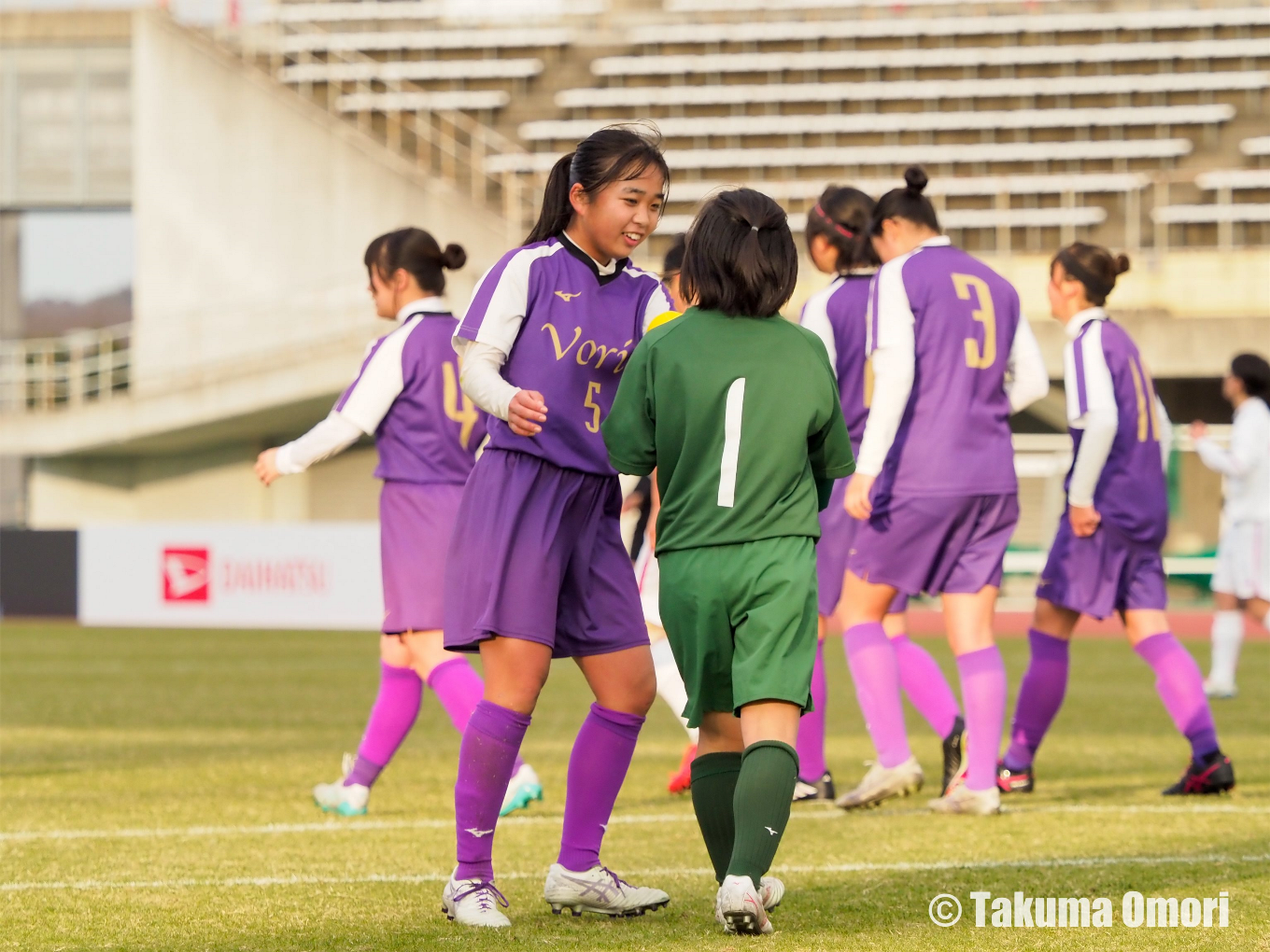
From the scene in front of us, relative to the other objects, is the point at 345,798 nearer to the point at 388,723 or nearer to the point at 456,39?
the point at 388,723

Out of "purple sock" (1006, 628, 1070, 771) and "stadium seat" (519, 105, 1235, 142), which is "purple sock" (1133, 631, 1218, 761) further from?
"stadium seat" (519, 105, 1235, 142)

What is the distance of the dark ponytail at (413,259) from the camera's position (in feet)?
19.0

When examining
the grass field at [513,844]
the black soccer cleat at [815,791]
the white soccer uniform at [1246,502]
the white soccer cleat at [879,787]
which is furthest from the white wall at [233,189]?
the white soccer cleat at [879,787]

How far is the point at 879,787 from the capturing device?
568cm

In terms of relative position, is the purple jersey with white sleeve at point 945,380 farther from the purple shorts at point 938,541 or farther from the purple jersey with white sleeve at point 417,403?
the purple jersey with white sleeve at point 417,403

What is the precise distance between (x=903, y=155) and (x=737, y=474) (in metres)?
23.7

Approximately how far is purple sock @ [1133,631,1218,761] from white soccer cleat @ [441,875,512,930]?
10.2 feet

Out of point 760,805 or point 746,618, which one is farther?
point 746,618

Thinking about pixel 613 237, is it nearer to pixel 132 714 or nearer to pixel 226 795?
pixel 226 795

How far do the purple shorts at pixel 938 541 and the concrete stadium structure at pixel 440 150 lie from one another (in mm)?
18338

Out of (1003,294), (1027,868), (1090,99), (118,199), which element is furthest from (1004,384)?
(118,199)

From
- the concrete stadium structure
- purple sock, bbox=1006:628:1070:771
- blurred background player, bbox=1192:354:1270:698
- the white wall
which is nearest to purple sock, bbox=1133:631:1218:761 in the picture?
purple sock, bbox=1006:628:1070:771

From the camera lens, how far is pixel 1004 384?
586 cm

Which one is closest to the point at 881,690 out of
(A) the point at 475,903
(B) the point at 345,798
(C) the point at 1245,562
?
(B) the point at 345,798
